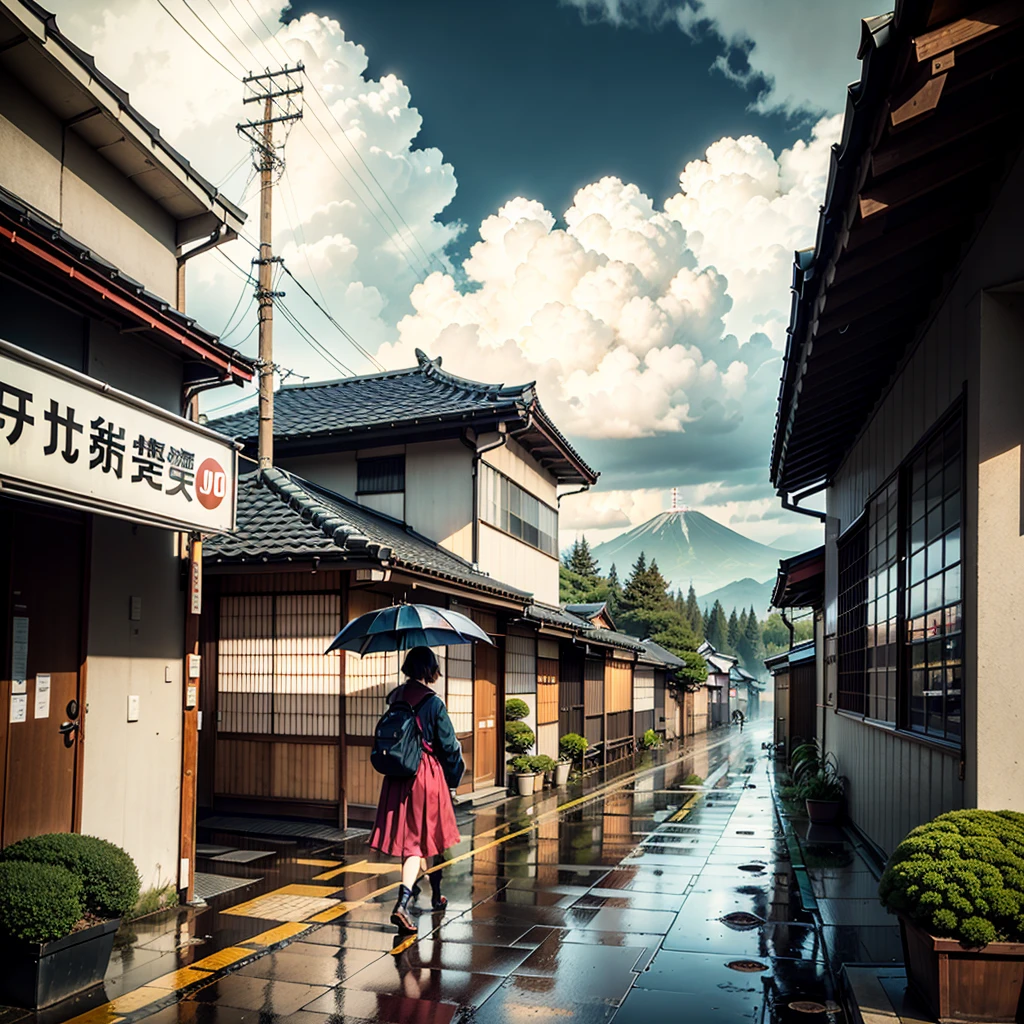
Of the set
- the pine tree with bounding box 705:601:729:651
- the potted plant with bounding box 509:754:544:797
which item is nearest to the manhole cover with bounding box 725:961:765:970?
the potted plant with bounding box 509:754:544:797

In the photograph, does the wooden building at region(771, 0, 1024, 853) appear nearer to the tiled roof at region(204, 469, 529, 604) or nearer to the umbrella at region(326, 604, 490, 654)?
the umbrella at region(326, 604, 490, 654)

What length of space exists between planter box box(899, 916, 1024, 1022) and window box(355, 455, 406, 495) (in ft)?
46.1

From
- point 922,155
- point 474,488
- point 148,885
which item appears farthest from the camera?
point 474,488

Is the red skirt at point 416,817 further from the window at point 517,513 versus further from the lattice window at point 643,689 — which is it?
the lattice window at point 643,689

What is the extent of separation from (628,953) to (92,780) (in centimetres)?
426

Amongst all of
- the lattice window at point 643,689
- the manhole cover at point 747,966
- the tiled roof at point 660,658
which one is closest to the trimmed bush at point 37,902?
the manhole cover at point 747,966

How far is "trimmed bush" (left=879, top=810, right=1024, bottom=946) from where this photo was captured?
185 inches

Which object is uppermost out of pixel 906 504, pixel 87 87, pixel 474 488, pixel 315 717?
pixel 87 87

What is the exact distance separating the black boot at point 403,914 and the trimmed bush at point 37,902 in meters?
2.36

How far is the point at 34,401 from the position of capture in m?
5.76

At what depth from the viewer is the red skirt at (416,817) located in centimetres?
768

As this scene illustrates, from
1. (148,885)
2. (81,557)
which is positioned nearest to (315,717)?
(148,885)

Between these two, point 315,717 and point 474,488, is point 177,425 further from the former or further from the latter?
point 474,488

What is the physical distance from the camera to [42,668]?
690 cm
